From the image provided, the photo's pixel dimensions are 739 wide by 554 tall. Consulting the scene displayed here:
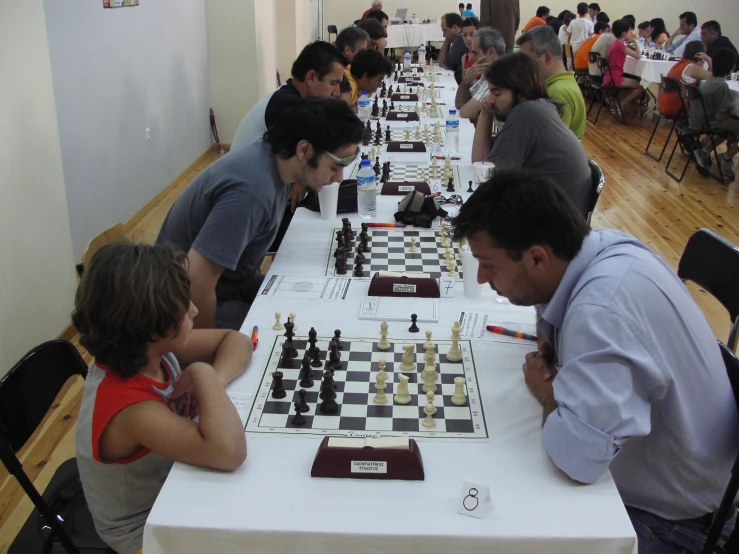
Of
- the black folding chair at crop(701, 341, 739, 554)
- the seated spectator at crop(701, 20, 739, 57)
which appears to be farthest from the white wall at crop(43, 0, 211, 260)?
the seated spectator at crop(701, 20, 739, 57)

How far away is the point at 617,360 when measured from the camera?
4.05ft

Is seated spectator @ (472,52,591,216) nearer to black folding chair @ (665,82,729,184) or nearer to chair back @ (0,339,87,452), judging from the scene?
chair back @ (0,339,87,452)

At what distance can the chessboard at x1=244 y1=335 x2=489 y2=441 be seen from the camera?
1.43 metres

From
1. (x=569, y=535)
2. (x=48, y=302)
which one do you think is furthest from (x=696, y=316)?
(x=48, y=302)

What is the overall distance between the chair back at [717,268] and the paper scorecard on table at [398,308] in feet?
3.03

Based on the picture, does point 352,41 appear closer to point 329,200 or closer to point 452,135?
point 452,135

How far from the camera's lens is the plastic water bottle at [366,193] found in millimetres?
2764

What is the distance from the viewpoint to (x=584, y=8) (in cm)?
1141

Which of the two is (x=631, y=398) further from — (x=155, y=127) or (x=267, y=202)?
(x=155, y=127)

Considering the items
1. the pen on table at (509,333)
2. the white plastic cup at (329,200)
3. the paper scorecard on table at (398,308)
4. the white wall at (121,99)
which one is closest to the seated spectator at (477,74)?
the white plastic cup at (329,200)

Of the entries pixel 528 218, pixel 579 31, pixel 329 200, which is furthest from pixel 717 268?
pixel 579 31

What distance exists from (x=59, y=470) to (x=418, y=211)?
1.64 m

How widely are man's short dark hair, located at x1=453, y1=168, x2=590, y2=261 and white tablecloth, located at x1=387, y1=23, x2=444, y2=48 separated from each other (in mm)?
10415

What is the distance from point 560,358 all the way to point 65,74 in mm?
3377
